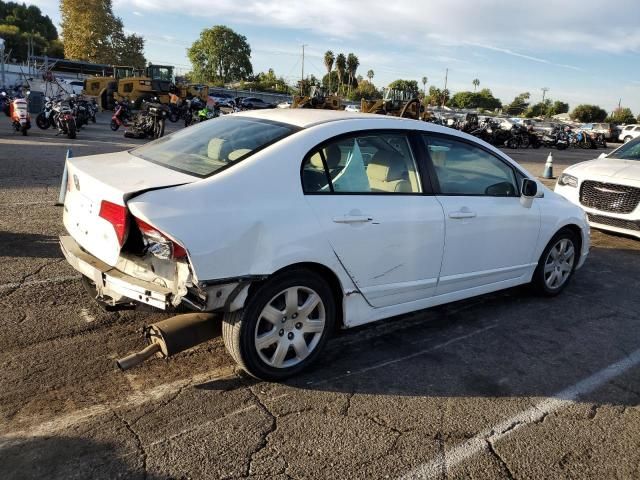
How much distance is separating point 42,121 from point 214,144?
16.3 meters

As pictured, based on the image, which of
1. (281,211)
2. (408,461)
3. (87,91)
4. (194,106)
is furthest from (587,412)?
(87,91)

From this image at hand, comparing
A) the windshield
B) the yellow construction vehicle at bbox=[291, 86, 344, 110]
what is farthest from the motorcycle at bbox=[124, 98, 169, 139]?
the windshield

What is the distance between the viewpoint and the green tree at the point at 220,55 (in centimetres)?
11431

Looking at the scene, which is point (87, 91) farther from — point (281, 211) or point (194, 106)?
point (281, 211)

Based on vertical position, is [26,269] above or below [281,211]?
below

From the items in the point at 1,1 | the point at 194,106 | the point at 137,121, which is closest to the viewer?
the point at 137,121

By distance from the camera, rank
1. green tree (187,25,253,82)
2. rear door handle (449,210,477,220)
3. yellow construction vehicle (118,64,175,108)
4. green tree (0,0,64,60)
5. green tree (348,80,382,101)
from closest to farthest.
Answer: rear door handle (449,210,477,220)
yellow construction vehicle (118,64,175,108)
green tree (0,0,64,60)
green tree (348,80,382,101)
green tree (187,25,253,82)

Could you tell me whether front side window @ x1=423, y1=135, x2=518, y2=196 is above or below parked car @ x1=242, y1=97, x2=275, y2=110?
below

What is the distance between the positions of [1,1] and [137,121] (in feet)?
344

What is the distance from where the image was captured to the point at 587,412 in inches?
129

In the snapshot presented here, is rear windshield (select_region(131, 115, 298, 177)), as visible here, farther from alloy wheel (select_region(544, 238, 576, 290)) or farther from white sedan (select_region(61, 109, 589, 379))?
alloy wheel (select_region(544, 238, 576, 290))

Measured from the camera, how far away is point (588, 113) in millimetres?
82500

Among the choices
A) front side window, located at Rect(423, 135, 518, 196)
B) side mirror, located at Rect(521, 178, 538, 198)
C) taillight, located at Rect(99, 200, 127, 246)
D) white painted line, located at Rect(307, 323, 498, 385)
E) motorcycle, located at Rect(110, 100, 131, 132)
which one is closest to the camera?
taillight, located at Rect(99, 200, 127, 246)

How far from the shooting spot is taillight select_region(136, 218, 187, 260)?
110 inches
